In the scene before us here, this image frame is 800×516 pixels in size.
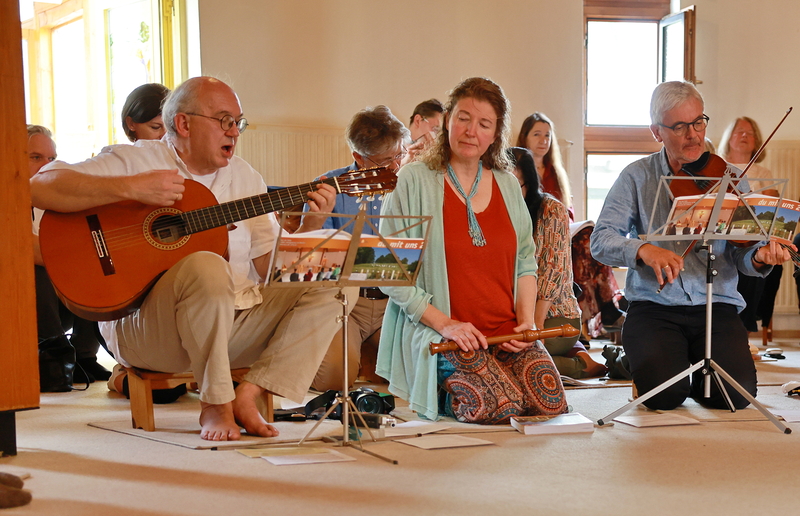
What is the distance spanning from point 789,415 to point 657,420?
483 millimetres

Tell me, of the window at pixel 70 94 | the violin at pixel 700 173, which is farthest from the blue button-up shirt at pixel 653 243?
the window at pixel 70 94

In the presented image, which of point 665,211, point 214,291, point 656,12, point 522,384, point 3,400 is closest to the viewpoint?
point 3,400

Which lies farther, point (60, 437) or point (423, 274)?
point (423, 274)

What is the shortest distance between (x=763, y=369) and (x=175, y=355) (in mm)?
2963

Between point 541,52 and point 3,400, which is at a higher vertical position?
point 541,52

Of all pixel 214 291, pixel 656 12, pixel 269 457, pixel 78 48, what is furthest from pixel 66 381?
pixel 656 12

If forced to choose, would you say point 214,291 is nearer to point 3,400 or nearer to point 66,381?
point 3,400

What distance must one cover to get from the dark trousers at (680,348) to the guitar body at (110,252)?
1.54m

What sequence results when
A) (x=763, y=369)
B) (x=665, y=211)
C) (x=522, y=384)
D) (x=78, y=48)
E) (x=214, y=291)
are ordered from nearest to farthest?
(x=214, y=291), (x=522, y=384), (x=665, y=211), (x=763, y=369), (x=78, y=48)

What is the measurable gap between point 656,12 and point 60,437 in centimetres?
599

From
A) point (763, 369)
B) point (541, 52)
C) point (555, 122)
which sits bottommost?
point (763, 369)

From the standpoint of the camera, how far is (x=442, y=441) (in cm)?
230

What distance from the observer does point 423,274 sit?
2840mm

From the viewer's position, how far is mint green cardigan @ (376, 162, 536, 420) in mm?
2746
